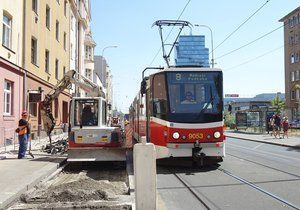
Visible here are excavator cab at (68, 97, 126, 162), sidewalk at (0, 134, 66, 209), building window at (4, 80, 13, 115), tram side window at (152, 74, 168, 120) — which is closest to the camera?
sidewalk at (0, 134, 66, 209)

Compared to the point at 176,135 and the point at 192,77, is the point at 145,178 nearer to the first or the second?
the point at 176,135

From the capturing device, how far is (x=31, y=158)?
642 inches

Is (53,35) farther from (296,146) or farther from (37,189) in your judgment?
(37,189)

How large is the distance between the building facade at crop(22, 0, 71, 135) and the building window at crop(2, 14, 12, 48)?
2.23 m

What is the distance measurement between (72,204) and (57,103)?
2852 cm

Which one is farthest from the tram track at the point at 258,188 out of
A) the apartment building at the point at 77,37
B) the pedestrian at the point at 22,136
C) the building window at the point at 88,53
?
the building window at the point at 88,53

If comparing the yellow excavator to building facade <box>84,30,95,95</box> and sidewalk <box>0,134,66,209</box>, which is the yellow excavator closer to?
sidewalk <box>0,134,66,209</box>

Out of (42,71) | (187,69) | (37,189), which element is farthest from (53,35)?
(37,189)

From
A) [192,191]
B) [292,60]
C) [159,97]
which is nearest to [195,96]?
[159,97]

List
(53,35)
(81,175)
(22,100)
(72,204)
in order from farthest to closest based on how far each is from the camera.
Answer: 1. (53,35)
2. (22,100)
3. (81,175)
4. (72,204)

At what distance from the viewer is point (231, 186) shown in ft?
35.0

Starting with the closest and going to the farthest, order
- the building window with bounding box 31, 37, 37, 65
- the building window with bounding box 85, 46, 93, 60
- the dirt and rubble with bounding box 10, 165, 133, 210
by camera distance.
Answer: the dirt and rubble with bounding box 10, 165, 133, 210 < the building window with bounding box 31, 37, 37, 65 < the building window with bounding box 85, 46, 93, 60

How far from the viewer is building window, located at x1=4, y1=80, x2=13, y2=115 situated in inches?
853

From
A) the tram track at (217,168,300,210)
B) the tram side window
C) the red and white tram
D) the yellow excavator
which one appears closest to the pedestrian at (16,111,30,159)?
the yellow excavator
